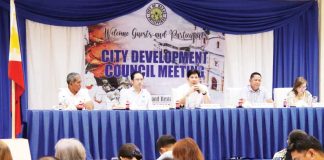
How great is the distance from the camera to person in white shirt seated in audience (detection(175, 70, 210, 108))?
24.3 feet

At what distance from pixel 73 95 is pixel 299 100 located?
293cm

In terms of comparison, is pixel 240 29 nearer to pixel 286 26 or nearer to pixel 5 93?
pixel 286 26

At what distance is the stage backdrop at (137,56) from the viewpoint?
858 centimetres

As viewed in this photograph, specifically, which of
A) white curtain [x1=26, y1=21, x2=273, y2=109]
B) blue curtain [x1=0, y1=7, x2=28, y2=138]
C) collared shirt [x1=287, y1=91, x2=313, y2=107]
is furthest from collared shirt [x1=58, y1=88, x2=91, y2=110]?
collared shirt [x1=287, y1=91, x2=313, y2=107]

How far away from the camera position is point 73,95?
23.5ft

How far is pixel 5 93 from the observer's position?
8.30 m

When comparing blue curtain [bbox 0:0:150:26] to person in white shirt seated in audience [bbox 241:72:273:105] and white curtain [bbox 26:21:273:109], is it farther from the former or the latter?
person in white shirt seated in audience [bbox 241:72:273:105]

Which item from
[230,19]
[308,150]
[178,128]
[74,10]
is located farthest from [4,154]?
[230,19]

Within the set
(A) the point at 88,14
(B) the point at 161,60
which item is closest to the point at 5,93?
(A) the point at 88,14

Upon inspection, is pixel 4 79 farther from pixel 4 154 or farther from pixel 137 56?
pixel 4 154

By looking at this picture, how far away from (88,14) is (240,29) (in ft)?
8.00

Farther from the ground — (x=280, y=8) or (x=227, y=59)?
(x=280, y=8)

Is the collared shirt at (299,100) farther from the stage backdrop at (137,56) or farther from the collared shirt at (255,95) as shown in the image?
the stage backdrop at (137,56)

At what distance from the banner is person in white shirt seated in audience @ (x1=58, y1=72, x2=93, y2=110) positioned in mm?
1554
